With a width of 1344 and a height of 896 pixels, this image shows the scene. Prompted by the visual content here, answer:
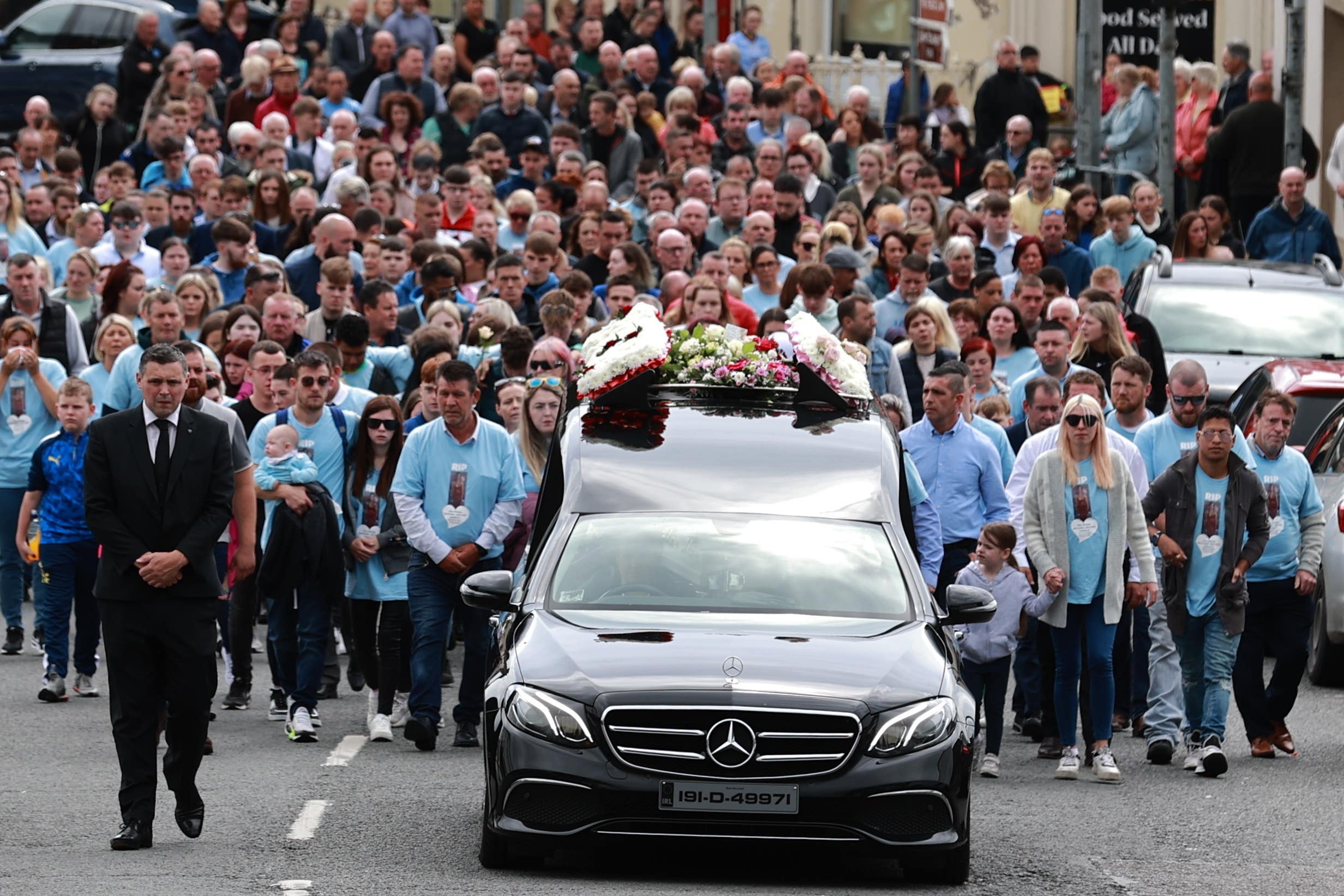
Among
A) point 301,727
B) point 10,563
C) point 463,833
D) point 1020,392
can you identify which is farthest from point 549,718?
point 10,563

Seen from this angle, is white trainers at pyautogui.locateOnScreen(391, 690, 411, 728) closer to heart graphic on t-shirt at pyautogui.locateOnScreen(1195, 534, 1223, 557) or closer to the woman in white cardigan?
the woman in white cardigan

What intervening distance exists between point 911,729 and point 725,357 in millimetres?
2970

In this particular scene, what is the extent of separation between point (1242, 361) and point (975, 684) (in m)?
7.49

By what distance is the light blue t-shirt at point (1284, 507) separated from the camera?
14531mm

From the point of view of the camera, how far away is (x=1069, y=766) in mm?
13578

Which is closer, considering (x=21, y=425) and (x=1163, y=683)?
(x=1163, y=683)

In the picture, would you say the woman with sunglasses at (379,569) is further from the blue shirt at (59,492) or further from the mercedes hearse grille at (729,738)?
the mercedes hearse grille at (729,738)

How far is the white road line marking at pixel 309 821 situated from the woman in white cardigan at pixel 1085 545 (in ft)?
12.3

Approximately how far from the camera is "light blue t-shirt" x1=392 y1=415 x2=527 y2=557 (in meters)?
14.1

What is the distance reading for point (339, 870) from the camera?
10.5 metres

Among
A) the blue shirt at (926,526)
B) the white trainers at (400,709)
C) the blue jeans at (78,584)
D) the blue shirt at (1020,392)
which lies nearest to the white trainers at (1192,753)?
the blue shirt at (926,526)

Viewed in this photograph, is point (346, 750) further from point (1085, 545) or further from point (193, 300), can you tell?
point (193, 300)

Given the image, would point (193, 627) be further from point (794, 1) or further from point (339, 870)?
point (794, 1)

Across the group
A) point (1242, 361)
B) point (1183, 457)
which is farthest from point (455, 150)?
point (1183, 457)
